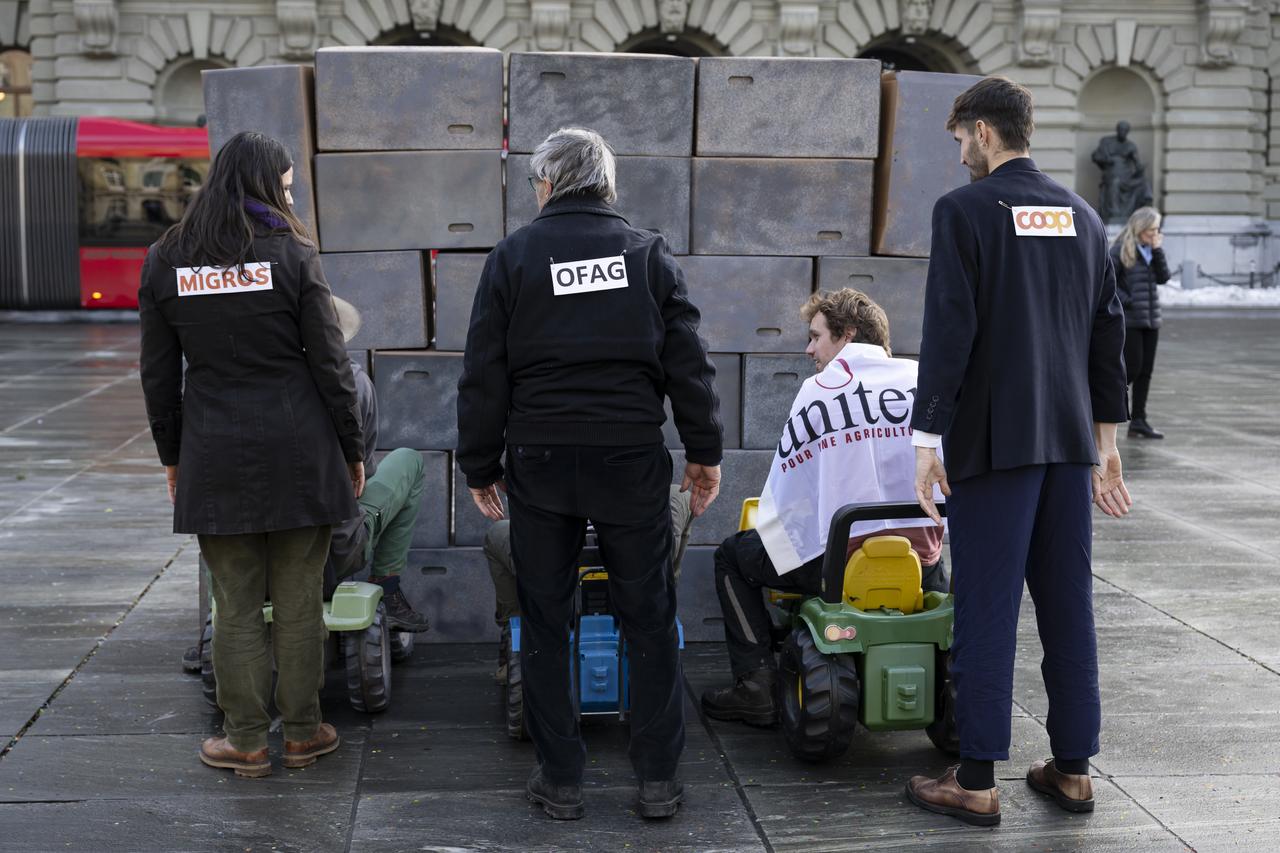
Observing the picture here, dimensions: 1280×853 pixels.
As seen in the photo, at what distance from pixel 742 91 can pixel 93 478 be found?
6.13m

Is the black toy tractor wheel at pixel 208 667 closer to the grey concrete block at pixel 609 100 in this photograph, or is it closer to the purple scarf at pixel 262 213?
the purple scarf at pixel 262 213

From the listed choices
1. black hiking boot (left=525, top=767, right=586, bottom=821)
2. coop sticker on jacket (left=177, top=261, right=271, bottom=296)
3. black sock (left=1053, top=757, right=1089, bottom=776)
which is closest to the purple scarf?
coop sticker on jacket (left=177, top=261, right=271, bottom=296)

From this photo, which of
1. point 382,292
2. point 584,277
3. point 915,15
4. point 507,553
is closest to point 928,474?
point 584,277

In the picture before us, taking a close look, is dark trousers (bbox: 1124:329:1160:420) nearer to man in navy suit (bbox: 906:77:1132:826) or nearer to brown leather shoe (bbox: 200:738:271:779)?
man in navy suit (bbox: 906:77:1132:826)

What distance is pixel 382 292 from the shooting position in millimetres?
5828

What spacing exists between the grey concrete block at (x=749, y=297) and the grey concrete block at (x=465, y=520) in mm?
1087

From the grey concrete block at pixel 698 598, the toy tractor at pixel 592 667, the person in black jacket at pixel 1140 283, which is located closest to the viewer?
the toy tractor at pixel 592 667

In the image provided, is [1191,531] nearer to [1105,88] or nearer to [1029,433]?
[1029,433]

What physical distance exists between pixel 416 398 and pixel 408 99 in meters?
1.12

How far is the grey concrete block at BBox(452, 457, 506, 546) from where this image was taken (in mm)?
5984

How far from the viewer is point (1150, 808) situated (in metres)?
4.30

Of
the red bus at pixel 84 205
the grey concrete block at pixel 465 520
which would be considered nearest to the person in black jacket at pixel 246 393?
the grey concrete block at pixel 465 520

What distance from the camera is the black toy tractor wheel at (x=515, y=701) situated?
4824 mm

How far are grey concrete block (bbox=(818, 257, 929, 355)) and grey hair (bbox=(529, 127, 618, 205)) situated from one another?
1.85 metres
